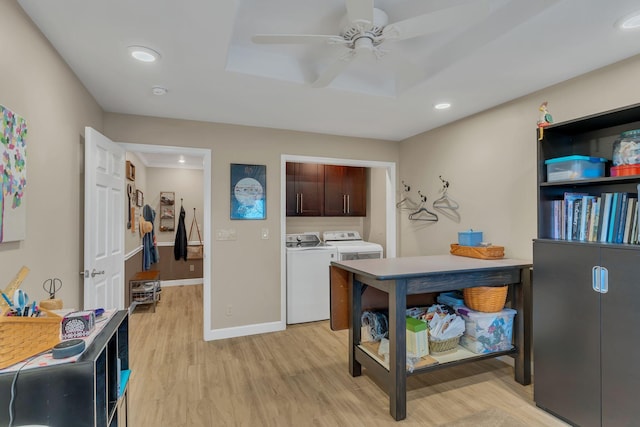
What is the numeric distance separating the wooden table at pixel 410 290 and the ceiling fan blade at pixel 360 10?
1.45 metres

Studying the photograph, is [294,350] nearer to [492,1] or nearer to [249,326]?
[249,326]

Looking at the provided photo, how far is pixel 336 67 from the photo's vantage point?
2.00 meters

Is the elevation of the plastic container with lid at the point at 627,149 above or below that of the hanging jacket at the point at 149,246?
above

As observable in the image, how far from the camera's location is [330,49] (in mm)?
2334

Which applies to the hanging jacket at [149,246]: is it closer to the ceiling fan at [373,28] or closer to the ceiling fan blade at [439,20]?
the ceiling fan at [373,28]

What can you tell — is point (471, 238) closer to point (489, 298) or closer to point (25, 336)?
point (489, 298)

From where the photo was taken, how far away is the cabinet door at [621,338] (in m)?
1.74

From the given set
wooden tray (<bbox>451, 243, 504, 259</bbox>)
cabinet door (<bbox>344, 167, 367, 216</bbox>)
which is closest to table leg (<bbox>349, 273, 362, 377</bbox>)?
wooden tray (<bbox>451, 243, 504, 259</bbox>)

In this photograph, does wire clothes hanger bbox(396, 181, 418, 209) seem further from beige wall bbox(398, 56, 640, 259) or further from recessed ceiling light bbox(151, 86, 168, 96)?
recessed ceiling light bbox(151, 86, 168, 96)

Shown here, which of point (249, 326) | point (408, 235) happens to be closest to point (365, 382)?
point (249, 326)

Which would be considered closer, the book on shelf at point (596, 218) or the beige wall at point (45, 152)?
the beige wall at point (45, 152)

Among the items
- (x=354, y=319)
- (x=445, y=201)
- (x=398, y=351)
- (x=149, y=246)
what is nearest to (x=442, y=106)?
(x=445, y=201)

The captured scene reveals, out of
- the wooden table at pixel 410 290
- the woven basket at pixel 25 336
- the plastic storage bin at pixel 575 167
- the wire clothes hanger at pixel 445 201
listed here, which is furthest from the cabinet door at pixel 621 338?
the woven basket at pixel 25 336

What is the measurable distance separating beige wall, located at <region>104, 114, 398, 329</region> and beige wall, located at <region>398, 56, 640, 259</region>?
149cm
